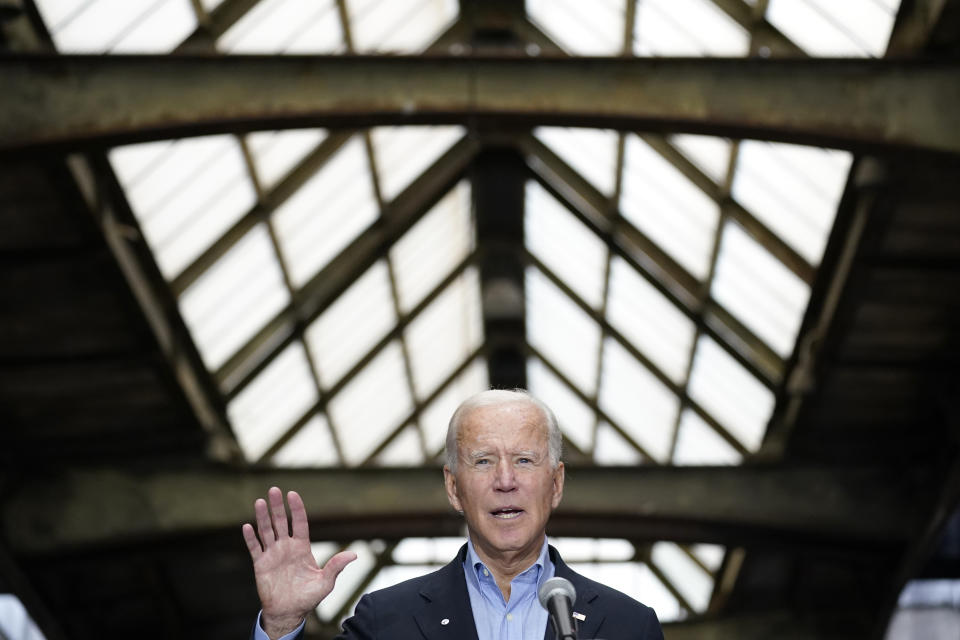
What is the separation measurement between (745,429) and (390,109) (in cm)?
890

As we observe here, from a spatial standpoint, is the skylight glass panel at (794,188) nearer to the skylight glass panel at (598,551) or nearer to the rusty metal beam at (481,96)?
the rusty metal beam at (481,96)

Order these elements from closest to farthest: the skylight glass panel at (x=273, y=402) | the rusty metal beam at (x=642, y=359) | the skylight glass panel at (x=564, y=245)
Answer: the skylight glass panel at (x=564, y=245)
the skylight glass panel at (x=273, y=402)
the rusty metal beam at (x=642, y=359)

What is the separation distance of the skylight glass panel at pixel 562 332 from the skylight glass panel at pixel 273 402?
325 centimetres

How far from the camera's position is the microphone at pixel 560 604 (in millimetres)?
2588

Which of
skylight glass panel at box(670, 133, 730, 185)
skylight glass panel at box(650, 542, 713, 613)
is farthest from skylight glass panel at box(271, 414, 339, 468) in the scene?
skylight glass panel at box(670, 133, 730, 185)

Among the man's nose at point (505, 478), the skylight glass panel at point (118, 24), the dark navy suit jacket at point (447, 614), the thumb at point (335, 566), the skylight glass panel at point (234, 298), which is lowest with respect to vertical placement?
the dark navy suit jacket at point (447, 614)

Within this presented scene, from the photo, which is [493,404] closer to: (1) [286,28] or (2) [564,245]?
(1) [286,28]

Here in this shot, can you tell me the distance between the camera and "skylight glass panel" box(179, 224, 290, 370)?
42.5 ft

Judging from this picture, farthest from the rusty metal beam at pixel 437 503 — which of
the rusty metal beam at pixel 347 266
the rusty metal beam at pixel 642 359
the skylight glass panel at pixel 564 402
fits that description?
the skylight glass panel at pixel 564 402

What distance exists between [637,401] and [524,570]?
14.9 m

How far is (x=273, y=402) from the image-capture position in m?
15.9

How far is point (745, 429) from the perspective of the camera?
16.2m

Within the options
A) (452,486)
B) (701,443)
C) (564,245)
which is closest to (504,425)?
(452,486)

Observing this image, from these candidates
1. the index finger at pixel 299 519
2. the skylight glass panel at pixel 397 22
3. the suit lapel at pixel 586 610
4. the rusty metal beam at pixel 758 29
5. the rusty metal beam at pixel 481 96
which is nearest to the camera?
the suit lapel at pixel 586 610
